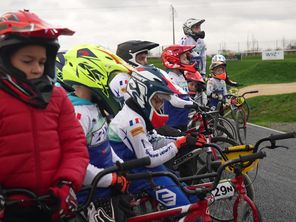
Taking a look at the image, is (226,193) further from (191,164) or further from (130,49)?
(130,49)

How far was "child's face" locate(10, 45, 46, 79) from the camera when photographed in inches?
103

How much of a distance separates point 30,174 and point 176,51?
5875 mm

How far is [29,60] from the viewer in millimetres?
2648

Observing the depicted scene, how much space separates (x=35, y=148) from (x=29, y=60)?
485mm

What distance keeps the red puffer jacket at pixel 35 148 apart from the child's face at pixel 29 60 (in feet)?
0.56

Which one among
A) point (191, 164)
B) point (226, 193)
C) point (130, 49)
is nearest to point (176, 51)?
point (130, 49)

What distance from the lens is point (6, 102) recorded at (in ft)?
8.34

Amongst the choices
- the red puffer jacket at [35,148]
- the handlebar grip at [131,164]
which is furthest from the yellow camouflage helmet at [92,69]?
the handlebar grip at [131,164]

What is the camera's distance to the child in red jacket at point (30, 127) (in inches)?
99.5

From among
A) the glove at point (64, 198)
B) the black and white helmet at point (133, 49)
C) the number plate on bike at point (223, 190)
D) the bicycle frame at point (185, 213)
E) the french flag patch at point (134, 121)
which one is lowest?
the number plate on bike at point (223, 190)

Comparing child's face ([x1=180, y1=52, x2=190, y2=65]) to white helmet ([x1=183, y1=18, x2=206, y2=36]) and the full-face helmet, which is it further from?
the full-face helmet

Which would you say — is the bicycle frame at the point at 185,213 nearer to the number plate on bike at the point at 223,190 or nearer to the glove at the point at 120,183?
the glove at the point at 120,183

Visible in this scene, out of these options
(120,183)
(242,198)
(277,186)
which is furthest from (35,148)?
(277,186)

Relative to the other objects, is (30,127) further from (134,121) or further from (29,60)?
(134,121)
